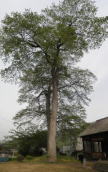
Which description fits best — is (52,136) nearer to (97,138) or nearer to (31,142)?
(97,138)

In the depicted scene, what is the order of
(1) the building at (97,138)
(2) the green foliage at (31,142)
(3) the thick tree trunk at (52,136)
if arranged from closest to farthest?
(3) the thick tree trunk at (52,136), (1) the building at (97,138), (2) the green foliage at (31,142)

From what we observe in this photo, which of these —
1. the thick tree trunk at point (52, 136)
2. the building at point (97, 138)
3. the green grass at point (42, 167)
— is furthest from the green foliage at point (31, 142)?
the green grass at point (42, 167)

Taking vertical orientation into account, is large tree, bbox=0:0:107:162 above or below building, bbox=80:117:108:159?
above

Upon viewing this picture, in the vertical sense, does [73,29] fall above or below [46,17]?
below

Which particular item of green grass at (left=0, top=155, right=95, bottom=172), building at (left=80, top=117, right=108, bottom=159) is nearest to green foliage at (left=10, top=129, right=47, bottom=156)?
building at (left=80, top=117, right=108, bottom=159)

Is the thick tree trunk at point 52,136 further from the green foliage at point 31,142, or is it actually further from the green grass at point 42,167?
the green foliage at point 31,142

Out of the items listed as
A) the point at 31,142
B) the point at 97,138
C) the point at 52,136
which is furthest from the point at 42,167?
the point at 31,142

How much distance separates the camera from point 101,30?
27078 mm

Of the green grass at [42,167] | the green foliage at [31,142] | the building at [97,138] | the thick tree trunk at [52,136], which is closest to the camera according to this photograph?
the green grass at [42,167]

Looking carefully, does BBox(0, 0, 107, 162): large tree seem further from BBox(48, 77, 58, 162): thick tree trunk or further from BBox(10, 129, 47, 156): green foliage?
BBox(10, 129, 47, 156): green foliage

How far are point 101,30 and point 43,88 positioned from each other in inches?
404

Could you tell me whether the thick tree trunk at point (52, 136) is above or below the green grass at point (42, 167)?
above

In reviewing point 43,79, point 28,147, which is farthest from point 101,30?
point 28,147

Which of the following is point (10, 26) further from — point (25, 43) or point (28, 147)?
point (28, 147)
